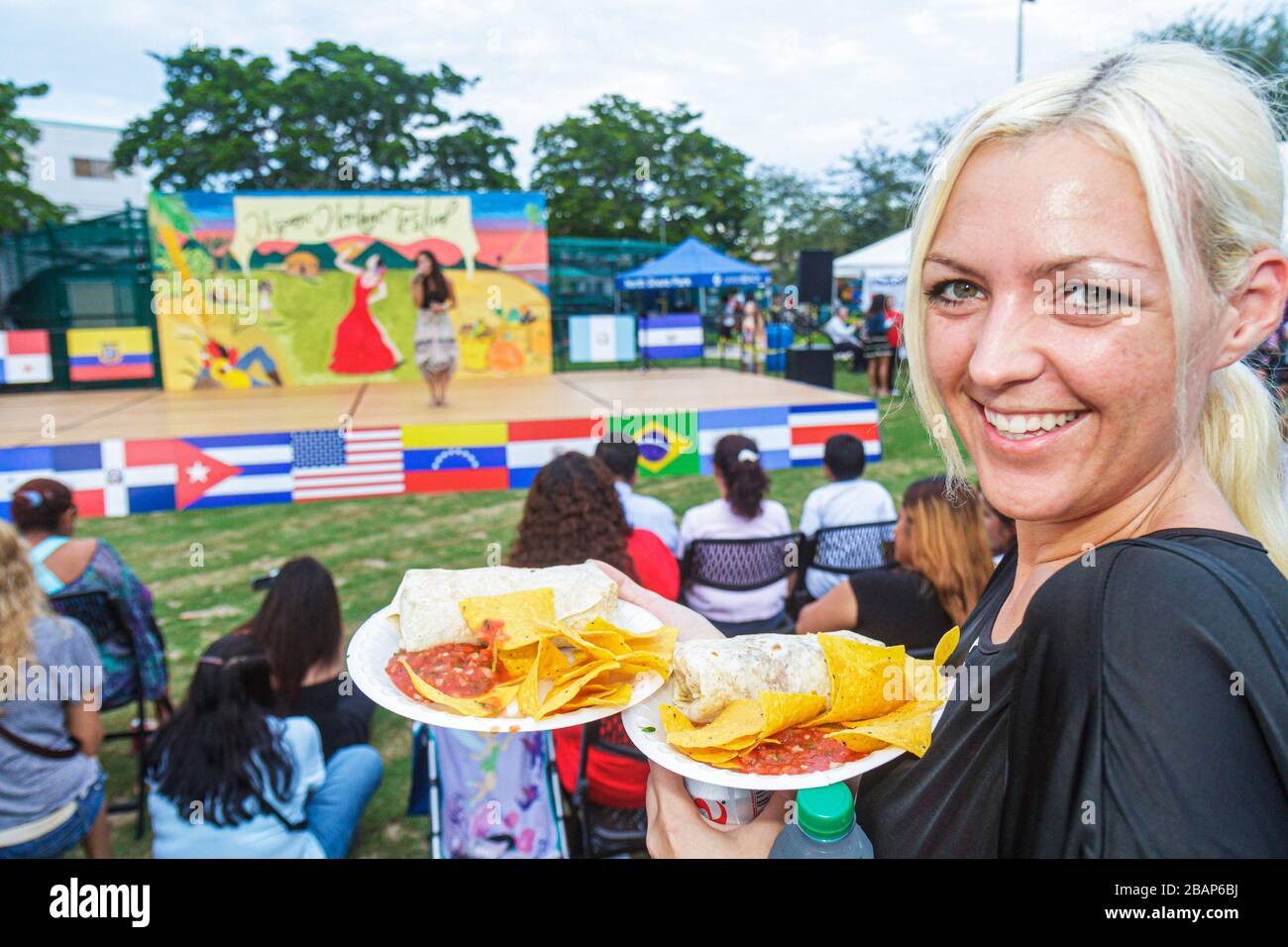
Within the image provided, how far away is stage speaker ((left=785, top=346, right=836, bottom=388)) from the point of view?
1309 cm

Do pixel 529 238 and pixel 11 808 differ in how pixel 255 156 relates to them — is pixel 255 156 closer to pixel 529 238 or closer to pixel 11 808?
pixel 529 238

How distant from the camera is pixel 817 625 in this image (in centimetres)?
296

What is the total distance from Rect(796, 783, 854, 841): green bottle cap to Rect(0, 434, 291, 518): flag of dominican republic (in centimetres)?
355

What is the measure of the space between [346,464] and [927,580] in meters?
3.07

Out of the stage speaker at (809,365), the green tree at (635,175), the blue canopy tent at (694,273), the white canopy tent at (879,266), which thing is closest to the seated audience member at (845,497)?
the stage speaker at (809,365)

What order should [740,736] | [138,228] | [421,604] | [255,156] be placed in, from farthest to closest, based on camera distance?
1. [255,156]
2. [138,228]
3. [421,604]
4. [740,736]

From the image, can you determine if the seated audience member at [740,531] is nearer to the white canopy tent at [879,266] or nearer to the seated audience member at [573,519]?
the seated audience member at [573,519]

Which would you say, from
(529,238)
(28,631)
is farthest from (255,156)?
(28,631)

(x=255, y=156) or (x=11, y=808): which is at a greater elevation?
(x=255, y=156)

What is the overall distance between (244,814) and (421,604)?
1852 millimetres

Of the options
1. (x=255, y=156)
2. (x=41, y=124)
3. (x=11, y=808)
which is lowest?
(x=11, y=808)

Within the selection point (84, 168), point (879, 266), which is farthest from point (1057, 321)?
point (84, 168)

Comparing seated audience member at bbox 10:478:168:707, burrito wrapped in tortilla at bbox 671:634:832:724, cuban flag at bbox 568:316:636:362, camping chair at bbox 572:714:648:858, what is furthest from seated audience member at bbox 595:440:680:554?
cuban flag at bbox 568:316:636:362

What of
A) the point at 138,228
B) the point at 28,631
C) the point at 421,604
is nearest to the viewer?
the point at 421,604
